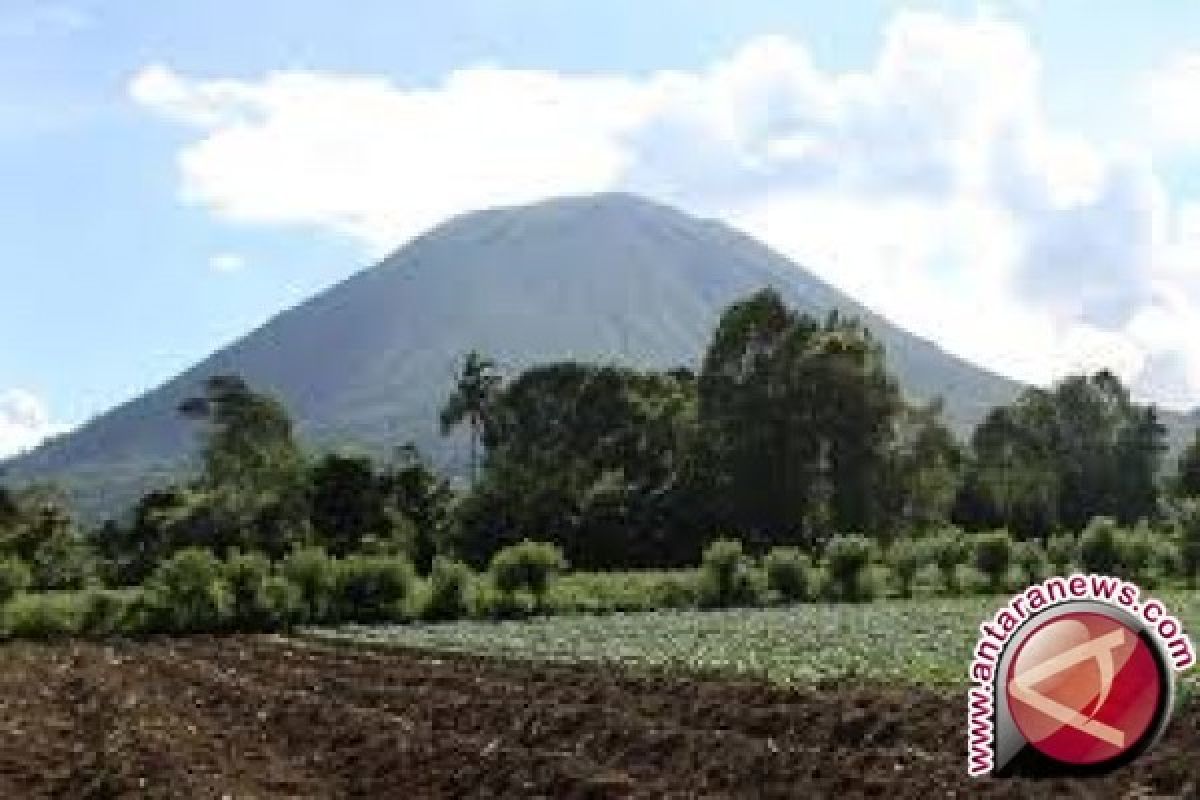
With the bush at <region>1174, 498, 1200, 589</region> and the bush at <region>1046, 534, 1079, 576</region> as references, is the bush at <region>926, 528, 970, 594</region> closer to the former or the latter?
the bush at <region>1046, 534, 1079, 576</region>

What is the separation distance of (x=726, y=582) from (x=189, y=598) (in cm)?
2067

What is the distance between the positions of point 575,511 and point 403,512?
8679 millimetres

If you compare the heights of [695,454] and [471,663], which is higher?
[695,454]

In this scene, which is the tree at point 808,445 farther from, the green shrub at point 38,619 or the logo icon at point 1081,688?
the logo icon at point 1081,688

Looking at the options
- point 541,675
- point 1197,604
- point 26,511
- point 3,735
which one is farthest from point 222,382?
point 3,735

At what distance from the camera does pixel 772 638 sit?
4503 centimetres

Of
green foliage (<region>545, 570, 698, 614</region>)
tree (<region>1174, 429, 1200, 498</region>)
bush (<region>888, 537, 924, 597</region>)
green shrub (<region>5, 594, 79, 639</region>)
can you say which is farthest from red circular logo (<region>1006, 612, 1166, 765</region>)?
tree (<region>1174, 429, 1200, 498</region>)

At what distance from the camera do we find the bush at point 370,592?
66.9 meters

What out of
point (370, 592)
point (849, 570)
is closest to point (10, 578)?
point (370, 592)

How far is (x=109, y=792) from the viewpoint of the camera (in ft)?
66.7

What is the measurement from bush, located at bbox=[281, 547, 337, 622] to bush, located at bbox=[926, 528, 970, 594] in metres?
25.6

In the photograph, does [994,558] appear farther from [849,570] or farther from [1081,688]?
[1081,688]

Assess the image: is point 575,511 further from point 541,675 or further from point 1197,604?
point 541,675

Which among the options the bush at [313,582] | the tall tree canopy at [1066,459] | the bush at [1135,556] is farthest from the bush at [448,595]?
the tall tree canopy at [1066,459]
